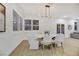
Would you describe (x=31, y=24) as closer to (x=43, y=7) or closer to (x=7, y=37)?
(x=43, y=7)

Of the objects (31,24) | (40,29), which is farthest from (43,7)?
(31,24)

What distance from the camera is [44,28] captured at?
926 centimetres

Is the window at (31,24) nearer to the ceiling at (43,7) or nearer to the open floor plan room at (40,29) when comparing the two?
the open floor plan room at (40,29)

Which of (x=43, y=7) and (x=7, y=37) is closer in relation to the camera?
(x=7, y=37)

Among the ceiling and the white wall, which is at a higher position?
the ceiling

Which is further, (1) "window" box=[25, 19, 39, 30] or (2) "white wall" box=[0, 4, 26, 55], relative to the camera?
(1) "window" box=[25, 19, 39, 30]

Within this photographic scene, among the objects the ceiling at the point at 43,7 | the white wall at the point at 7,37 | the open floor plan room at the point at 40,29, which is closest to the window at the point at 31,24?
the open floor plan room at the point at 40,29

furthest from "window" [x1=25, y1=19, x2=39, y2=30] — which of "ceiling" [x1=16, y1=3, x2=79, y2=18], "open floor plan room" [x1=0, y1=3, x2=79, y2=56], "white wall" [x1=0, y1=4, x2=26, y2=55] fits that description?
"white wall" [x1=0, y1=4, x2=26, y2=55]

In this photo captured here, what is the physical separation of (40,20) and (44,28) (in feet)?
2.28

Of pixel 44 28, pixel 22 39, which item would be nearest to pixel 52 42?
pixel 22 39

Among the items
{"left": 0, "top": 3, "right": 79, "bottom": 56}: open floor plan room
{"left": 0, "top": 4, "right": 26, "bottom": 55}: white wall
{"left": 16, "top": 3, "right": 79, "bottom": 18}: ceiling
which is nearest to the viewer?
{"left": 0, "top": 4, "right": 26, "bottom": 55}: white wall

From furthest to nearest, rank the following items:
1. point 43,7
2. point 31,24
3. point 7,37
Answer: point 31,24 → point 43,7 → point 7,37

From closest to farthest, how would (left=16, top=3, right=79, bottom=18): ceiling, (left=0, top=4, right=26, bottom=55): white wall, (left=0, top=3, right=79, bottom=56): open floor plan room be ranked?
(left=0, top=4, right=26, bottom=55): white wall, (left=0, top=3, right=79, bottom=56): open floor plan room, (left=16, top=3, right=79, bottom=18): ceiling

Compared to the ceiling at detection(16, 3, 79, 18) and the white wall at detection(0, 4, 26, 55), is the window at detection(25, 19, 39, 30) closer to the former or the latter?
the ceiling at detection(16, 3, 79, 18)
